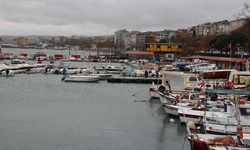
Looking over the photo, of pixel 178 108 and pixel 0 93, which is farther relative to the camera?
pixel 0 93

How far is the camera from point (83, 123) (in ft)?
94.5

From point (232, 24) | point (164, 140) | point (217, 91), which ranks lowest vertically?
point (164, 140)

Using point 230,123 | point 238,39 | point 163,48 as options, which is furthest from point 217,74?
point 163,48

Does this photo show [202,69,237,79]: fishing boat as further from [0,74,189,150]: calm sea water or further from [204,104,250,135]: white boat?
[204,104,250,135]: white boat

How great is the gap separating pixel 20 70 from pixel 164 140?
53.9 metres

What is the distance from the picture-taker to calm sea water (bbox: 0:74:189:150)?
23.2m

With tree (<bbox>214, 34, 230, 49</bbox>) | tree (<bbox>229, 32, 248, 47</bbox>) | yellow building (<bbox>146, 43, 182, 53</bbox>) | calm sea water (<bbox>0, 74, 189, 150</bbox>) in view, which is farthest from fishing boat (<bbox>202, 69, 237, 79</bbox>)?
yellow building (<bbox>146, 43, 182, 53</bbox>)

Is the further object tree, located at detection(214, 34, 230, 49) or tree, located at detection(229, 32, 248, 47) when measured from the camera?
tree, located at detection(214, 34, 230, 49)

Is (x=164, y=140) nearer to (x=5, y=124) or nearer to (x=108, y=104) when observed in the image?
(x=5, y=124)

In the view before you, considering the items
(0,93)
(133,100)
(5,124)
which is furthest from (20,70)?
(5,124)

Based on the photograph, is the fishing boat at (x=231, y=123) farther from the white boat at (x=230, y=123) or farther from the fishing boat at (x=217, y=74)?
the fishing boat at (x=217, y=74)

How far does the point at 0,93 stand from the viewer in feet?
152

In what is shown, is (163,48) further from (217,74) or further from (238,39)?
(217,74)

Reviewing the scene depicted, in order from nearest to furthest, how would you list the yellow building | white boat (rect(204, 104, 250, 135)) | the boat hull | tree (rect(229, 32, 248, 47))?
white boat (rect(204, 104, 250, 135)) → the boat hull → tree (rect(229, 32, 248, 47)) → the yellow building
